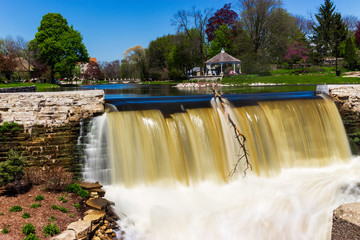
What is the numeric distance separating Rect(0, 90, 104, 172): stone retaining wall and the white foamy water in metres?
2.09

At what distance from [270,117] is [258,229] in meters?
5.64

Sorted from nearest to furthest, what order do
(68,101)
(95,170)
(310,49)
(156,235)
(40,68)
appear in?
1. (156,235)
2. (95,170)
3. (68,101)
4. (40,68)
5. (310,49)

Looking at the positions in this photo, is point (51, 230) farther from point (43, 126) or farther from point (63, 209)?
point (43, 126)

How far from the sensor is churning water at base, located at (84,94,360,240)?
24.6 ft

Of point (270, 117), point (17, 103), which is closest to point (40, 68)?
point (17, 103)

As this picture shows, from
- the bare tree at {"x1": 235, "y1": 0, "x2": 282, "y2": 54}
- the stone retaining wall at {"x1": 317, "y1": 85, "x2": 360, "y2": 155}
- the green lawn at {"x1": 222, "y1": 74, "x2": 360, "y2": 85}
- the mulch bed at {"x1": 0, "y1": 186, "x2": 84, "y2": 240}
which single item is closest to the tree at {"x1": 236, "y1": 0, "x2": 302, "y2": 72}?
the bare tree at {"x1": 235, "y1": 0, "x2": 282, "y2": 54}

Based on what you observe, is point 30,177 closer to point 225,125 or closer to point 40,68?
point 225,125

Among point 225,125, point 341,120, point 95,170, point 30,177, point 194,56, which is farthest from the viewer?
point 194,56

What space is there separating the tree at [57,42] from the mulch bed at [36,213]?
39149 mm

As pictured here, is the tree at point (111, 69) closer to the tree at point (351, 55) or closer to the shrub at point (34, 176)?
the tree at point (351, 55)

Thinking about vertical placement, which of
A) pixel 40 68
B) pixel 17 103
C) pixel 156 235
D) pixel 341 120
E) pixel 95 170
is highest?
pixel 40 68

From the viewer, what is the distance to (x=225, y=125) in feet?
35.7

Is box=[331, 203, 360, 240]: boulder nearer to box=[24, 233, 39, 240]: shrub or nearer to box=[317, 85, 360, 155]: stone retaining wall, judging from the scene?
box=[24, 233, 39, 240]: shrub

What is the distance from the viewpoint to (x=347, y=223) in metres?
3.52
